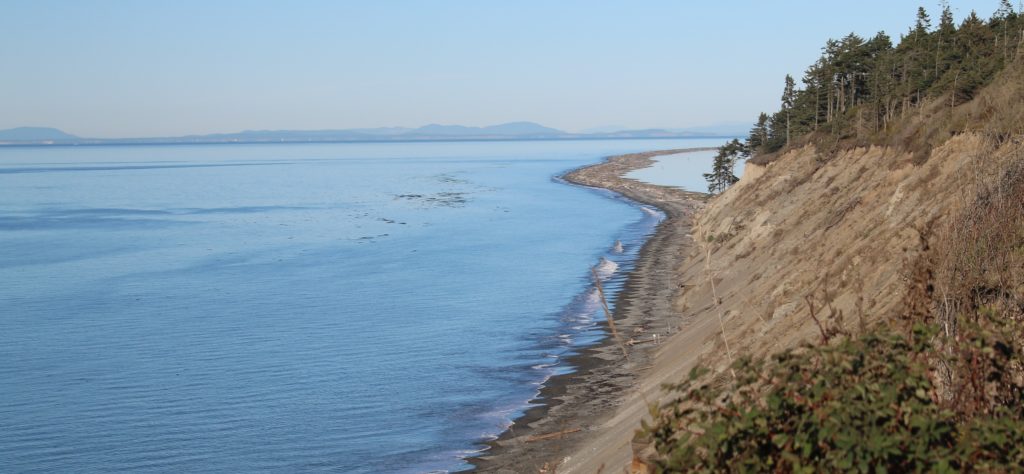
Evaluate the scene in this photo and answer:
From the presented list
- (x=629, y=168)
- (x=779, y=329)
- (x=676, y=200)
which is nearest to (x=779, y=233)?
(x=779, y=329)

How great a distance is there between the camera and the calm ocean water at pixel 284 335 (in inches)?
1023

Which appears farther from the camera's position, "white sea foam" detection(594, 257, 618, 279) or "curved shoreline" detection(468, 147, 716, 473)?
"white sea foam" detection(594, 257, 618, 279)

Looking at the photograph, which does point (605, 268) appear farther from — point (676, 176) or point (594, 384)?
point (676, 176)

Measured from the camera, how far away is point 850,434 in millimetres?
6293

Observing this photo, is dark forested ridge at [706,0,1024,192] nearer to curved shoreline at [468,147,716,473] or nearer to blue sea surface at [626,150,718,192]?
curved shoreline at [468,147,716,473]

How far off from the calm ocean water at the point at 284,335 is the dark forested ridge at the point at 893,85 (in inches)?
559

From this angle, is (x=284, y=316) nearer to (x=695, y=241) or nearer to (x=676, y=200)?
(x=695, y=241)

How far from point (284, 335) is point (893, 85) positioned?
4279 centimetres

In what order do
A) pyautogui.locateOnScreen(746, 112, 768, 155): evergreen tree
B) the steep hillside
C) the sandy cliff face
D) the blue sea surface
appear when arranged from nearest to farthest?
the steep hillside
the sandy cliff face
pyautogui.locateOnScreen(746, 112, 768, 155): evergreen tree
the blue sea surface

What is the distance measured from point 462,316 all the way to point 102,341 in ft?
46.9

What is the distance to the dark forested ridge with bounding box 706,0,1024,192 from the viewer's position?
44688 mm

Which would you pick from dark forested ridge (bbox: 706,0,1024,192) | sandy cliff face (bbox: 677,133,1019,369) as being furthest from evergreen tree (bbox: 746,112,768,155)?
sandy cliff face (bbox: 677,133,1019,369)

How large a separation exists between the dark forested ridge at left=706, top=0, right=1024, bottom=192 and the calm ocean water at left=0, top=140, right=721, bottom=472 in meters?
14.2

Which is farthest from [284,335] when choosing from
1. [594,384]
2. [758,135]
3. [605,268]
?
[758,135]
